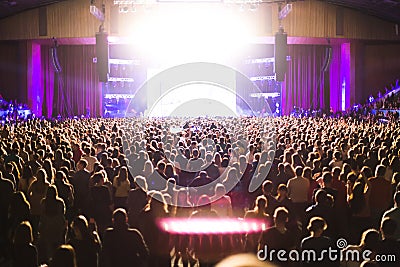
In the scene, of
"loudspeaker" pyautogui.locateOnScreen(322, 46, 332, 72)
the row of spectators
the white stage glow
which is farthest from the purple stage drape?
the row of spectators

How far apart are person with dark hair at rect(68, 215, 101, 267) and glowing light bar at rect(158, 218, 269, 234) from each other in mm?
1331

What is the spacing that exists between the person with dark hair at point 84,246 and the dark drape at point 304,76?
35654 mm

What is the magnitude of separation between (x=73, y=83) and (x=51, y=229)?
116ft

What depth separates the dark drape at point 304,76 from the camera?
40375 mm

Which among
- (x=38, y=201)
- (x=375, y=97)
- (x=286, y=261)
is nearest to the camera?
(x=286, y=261)

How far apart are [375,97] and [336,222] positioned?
3180 centimetres

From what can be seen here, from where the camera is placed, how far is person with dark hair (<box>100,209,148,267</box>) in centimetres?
575

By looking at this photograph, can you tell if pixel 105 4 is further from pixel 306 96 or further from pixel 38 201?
pixel 38 201

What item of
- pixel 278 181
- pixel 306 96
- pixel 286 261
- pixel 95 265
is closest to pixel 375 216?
pixel 278 181

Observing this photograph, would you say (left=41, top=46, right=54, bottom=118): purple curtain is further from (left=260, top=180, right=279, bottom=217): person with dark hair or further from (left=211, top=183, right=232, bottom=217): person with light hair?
(left=211, top=183, right=232, bottom=217): person with light hair

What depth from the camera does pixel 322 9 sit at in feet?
112

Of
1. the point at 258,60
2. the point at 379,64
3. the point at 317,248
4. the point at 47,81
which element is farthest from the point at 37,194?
the point at 47,81

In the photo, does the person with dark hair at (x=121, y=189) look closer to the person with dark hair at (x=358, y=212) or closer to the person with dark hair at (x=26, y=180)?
the person with dark hair at (x=26, y=180)

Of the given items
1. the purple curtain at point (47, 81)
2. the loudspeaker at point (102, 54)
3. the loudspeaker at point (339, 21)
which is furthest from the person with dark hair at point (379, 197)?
the purple curtain at point (47, 81)
